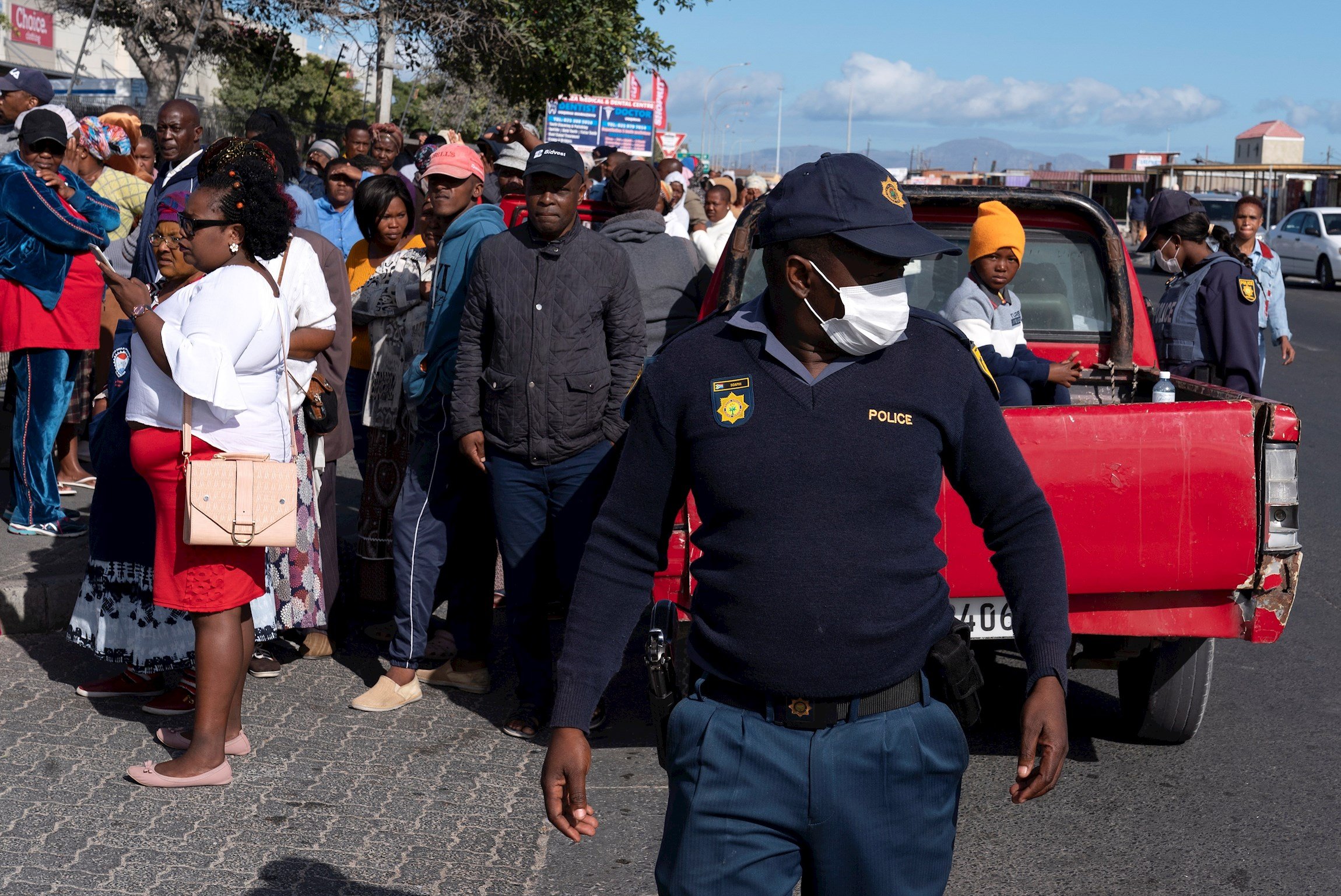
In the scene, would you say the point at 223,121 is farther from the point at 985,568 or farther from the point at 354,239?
the point at 985,568

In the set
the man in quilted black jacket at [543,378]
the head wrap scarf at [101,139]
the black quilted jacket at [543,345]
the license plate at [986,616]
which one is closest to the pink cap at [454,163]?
the man in quilted black jacket at [543,378]

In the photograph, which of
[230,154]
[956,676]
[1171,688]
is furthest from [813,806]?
[230,154]

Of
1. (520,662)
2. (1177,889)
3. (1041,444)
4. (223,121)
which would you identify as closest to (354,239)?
(520,662)

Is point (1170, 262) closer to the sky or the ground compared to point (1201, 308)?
closer to the sky

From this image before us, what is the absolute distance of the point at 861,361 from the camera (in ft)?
7.70

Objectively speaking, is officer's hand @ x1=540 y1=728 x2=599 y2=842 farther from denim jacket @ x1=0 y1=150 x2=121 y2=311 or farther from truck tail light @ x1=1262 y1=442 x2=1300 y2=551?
denim jacket @ x1=0 y1=150 x2=121 y2=311

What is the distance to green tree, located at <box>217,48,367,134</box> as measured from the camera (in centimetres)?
2736

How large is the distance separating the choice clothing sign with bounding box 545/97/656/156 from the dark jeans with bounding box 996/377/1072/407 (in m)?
25.7

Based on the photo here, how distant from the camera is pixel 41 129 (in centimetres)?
663

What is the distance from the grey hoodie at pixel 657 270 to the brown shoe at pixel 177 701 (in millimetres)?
2279

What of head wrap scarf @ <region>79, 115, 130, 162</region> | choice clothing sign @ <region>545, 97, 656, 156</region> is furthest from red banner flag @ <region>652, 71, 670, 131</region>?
head wrap scarf @ <region>79, 115, 130, 162</region>

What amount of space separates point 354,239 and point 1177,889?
20.5 ft

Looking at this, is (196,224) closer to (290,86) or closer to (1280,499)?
(1280,499)

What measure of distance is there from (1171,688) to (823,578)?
2962mm
